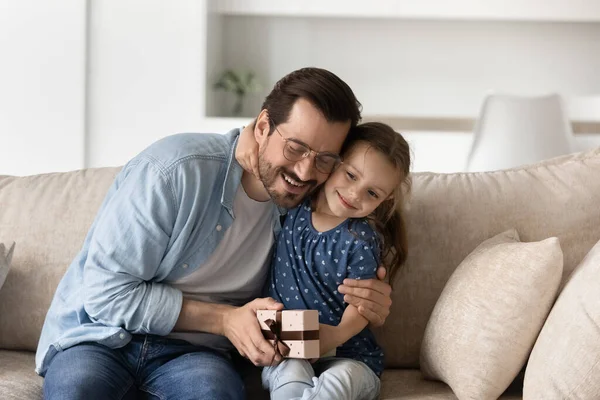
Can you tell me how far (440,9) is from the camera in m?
5.30

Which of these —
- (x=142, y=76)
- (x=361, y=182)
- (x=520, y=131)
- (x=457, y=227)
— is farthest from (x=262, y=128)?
(x=142, y=76)

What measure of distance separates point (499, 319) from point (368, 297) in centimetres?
28

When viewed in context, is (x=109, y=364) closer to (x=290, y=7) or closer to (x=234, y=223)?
(x=234, y=223)

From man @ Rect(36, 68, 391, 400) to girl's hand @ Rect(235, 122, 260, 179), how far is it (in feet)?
0.05

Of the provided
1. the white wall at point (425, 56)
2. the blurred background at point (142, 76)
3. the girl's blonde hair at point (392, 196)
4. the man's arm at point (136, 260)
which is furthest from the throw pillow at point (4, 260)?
the white wall at point (425, 56)

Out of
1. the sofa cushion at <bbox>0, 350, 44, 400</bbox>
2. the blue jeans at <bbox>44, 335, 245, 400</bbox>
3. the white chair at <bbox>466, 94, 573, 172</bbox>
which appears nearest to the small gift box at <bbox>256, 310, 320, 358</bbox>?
the blue jeans at <bbox>44, 335, 245, 400</bbox>

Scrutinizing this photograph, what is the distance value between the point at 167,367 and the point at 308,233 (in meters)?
0.42

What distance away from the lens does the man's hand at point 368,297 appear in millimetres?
1962

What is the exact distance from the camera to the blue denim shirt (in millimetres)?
1908

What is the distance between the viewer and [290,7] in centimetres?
532

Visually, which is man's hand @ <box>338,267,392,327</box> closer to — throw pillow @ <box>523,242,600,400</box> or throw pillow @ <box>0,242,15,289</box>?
throw pillow @ <box>523,242,600,400</box>

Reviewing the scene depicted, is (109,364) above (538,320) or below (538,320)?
below

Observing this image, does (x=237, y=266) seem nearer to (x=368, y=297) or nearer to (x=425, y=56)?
(x=368, y=297)

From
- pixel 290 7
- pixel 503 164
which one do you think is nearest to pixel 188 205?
pixel 503 164
